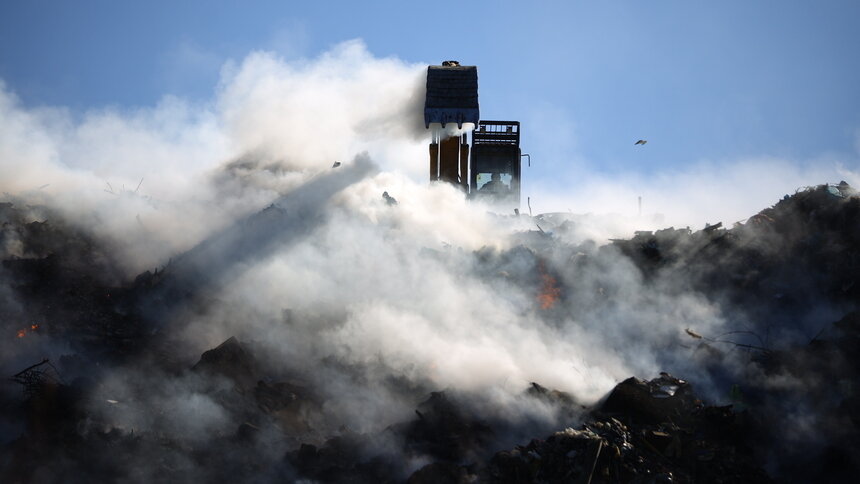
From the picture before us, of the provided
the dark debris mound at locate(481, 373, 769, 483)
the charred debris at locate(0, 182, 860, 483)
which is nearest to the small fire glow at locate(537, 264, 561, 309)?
the charred debris at locate(0, 182, 860, 483)

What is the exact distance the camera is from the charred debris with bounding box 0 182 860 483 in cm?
1320

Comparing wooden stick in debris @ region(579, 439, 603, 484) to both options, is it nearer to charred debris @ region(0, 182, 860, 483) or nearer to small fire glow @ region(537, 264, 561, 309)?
charred debris @ region(0, 182, 860, 483)

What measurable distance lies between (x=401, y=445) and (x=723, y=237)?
31.8ft

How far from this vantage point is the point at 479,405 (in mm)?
14789

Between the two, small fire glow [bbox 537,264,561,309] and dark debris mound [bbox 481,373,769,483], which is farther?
small fire glow [bbox 537,264,561,309]

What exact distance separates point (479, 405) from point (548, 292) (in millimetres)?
5077

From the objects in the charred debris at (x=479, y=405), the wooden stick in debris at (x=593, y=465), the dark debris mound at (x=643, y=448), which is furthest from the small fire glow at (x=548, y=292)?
the wooden stick in debris at (x=593, y=465)

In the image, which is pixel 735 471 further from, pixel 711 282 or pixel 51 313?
pixel 51 313

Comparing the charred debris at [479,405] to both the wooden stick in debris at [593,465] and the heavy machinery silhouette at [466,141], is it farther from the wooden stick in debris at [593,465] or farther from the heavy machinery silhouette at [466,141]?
the heavy machinery silhouette at [466,141]

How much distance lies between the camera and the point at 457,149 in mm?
25641

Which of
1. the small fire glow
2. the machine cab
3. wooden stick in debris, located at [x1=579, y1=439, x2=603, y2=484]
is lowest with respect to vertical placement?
wooden stick in debris, located at [x1=579, y1=439, x2=603, y2=484]

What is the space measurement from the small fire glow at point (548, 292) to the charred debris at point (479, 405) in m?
0.08

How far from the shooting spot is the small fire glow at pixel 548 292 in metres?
18.8

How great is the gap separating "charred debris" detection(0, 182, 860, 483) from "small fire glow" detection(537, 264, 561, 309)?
83 millimetres
